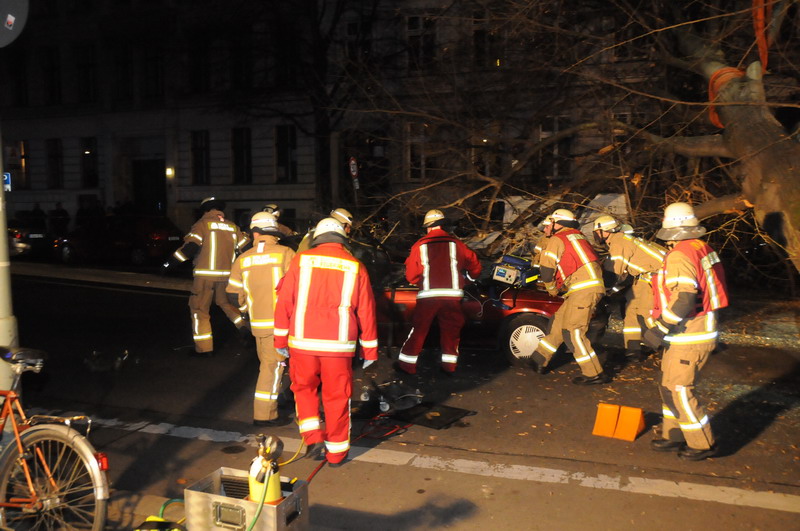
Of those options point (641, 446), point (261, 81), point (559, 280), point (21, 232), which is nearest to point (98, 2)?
point (261, 81)

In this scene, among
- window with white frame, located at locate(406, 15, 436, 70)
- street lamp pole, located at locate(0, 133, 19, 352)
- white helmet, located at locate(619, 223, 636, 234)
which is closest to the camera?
street lamp pole, located at locate(0, 133, 19, 352)

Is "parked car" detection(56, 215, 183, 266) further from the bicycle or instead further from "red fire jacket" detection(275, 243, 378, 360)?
the bicycle

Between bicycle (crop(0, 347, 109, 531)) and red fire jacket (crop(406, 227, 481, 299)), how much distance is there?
4638 mm

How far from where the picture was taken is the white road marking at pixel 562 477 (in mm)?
5293

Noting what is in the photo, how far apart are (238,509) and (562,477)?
2785 millimetres

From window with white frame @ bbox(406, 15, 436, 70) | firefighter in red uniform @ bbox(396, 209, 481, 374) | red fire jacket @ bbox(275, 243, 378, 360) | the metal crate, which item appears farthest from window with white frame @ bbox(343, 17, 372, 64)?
the metal crate

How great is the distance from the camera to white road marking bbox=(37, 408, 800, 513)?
17.4ft

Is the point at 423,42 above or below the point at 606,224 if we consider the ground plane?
above

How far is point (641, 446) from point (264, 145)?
91.4 feet

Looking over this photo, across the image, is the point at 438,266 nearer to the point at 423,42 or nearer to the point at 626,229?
the point at 626,229

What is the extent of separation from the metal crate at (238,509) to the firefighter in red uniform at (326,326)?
5.31 feet

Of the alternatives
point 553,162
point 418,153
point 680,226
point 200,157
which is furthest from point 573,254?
point 200,157

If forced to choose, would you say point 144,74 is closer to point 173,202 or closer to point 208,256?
point 173,202

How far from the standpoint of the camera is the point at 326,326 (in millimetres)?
5727
